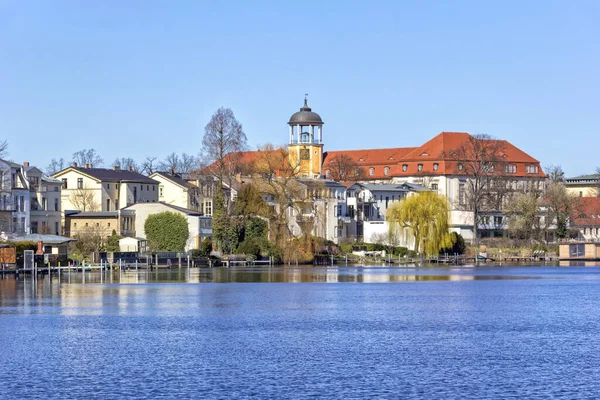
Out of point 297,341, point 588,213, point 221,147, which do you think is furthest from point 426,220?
point 297,341

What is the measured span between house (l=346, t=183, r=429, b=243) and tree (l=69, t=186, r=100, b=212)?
25516mm

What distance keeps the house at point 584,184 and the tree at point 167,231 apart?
97.1 m

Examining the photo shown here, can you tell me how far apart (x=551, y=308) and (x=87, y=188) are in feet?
226

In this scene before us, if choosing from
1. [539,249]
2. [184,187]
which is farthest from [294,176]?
[539,249]

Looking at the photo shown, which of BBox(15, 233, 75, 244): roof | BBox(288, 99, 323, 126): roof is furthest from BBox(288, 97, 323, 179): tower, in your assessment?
BBox(15, 233, 75, 244): roof

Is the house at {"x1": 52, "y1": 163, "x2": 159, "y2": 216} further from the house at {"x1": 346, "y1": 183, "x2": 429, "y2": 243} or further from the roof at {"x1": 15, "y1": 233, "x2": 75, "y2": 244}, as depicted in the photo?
the roof at {"x1": 15, "y1": 233, "x2": 75, "y2": 244}

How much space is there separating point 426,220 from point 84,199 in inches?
1294

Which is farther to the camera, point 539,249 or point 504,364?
point 539,249

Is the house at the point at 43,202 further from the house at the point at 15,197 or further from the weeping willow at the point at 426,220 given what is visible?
the weeping willow at the point at 426,220

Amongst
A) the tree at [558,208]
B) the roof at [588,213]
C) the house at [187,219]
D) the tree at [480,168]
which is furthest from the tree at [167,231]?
the roof at [588,213]

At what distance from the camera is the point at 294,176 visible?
9194 centimetres

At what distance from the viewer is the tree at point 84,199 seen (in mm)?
109688

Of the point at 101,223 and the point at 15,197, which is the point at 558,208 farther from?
the point at 15,197

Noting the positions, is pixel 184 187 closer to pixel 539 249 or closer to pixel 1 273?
pixel 539 249
